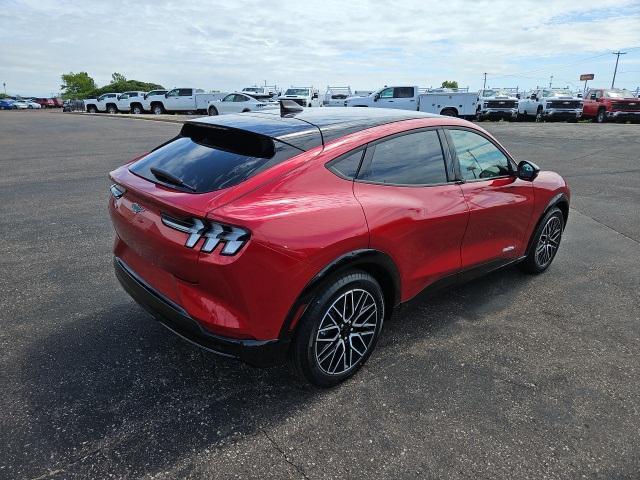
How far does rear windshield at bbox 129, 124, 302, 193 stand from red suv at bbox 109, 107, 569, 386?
1cm

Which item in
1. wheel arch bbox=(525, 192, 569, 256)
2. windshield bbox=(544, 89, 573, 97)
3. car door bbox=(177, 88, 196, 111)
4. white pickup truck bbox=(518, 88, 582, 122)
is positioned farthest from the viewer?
car door bbox=(177, 88, 196, 111)

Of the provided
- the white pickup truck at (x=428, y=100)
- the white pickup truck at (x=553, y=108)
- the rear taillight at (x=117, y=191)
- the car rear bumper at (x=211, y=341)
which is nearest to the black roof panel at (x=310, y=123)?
the rear taillight at (x=117, y=191)

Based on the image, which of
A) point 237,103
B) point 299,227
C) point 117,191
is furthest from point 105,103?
point 299,227

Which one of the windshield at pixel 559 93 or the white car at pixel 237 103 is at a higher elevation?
the windshield at pixel 559 93

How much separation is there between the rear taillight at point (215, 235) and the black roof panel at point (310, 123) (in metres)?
0.74

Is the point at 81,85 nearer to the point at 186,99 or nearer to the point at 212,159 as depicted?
the point at 186,99

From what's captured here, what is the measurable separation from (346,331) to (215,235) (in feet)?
3.39

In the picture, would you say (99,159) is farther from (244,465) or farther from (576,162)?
(576,162)

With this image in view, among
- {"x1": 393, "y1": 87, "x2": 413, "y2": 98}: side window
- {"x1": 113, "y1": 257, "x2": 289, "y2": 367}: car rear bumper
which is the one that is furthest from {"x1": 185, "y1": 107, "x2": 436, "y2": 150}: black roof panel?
{"x1": 393, "y1": 87, "x2": 413, "y2": 98}: side window

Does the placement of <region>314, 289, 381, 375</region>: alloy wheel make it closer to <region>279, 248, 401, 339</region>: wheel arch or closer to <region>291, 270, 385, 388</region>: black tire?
<region>291, 270, 385, 388</region>: black tire

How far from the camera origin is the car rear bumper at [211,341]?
244cm

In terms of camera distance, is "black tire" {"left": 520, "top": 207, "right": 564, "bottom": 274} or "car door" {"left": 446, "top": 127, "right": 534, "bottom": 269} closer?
"car door" {"left": 446, "top": 127, "right": 534, "bottom": 269}

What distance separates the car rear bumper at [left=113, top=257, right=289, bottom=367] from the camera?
2.44 meters

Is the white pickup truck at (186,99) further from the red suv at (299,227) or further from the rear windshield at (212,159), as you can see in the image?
the red suv at (299,227)
